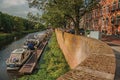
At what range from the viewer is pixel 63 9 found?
36312mm

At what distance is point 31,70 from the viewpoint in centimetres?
3133

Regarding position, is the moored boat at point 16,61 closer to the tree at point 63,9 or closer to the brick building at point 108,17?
the tree at point 63,9

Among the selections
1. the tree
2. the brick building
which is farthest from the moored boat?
the brick building

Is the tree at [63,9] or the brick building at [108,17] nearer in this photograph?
the tree at [63,9]

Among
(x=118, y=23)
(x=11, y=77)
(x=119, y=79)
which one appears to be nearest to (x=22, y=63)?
(x=11, y=77)

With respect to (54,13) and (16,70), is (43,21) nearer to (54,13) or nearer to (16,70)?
(54,13)

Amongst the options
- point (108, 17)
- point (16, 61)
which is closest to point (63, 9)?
point (16, 61)

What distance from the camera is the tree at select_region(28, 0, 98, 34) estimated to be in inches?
1427

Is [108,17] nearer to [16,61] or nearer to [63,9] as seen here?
[63,9]

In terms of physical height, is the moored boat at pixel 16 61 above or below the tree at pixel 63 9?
below

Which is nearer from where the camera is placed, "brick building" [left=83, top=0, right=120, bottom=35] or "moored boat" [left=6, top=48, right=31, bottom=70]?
"moored boat" [left=6, top=48, right=31, bottom=70]

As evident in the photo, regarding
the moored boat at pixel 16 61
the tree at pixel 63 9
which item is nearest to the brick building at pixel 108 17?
the tree at pixel 63 9

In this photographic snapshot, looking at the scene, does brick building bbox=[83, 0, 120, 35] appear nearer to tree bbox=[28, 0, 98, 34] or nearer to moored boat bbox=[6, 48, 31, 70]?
tree bbox=[28, 0, 98, 34]

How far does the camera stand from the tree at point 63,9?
36250 millimetres
